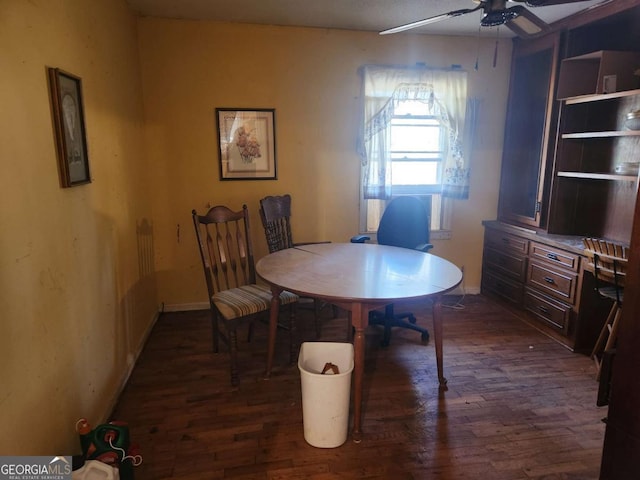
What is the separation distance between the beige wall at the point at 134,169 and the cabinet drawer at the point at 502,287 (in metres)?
0.14

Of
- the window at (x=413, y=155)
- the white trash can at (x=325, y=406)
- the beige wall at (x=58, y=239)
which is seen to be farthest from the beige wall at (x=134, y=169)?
the white trash can at (x=325, y=406)

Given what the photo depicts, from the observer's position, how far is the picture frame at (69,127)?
167 centimetres

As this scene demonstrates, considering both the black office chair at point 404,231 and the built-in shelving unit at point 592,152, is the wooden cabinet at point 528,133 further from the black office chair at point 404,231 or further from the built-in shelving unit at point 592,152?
the black office chair at point 404,231

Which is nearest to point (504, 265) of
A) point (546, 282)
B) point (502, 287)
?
point (502, 287)

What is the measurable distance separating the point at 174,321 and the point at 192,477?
6.38 feet

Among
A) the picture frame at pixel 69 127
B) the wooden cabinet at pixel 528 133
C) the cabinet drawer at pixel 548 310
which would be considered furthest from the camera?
the wooden cabinet at pixel 528 133

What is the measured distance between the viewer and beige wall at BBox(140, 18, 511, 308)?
11.5 ft

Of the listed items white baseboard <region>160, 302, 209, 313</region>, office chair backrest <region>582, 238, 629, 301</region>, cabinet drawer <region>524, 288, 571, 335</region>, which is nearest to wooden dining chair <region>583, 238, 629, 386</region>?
office chair backrest <region>582, 238, 629, 301</region>

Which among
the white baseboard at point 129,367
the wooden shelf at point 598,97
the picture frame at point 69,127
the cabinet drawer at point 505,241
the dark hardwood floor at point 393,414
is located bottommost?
the dark hardwood floor at point 393,414

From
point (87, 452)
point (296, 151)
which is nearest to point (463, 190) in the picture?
point (296, 151)

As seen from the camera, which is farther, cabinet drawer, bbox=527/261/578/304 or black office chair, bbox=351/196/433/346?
black office chair, bbox=351/196/433/346

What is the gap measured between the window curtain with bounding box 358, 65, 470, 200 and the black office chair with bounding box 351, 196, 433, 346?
46cm

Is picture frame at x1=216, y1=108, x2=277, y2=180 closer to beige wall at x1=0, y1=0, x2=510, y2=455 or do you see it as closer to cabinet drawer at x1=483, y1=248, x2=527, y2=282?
beige wall at x1=0, y1=0, x2=510, y2=455

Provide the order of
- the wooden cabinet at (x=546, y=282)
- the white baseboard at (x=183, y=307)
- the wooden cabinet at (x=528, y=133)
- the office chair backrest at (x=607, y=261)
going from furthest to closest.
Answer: the white baseboard at (x=183, y=307) → the wooden cabinet at (x=528, y=133) → the wooden cabinet at (x=546, y=282) → the office chair backrest at (x=607, y=261)
